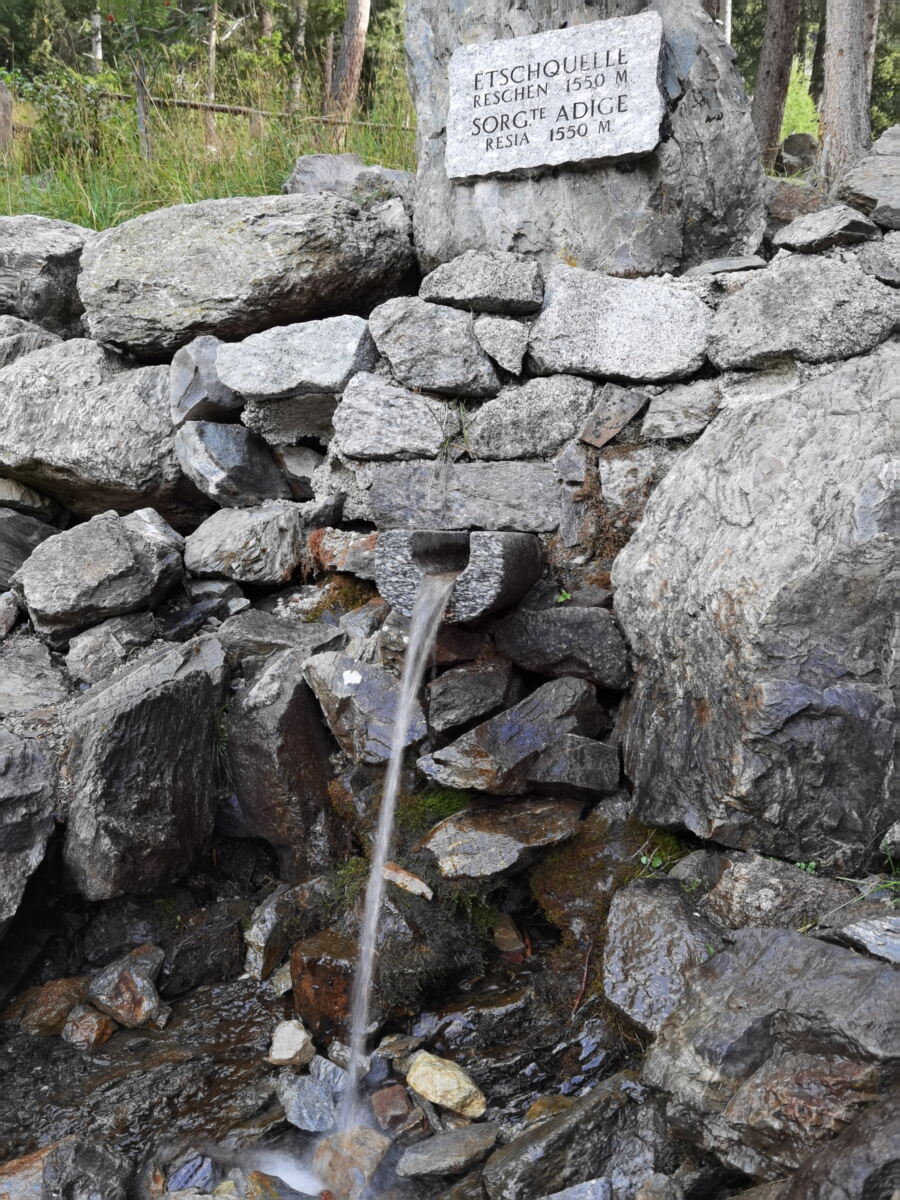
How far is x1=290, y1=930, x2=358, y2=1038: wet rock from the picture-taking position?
12.3 ft

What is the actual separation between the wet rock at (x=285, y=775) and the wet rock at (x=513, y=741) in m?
0.60

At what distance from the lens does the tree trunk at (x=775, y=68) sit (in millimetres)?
9273

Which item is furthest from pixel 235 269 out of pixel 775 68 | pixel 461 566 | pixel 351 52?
pixel 351 52

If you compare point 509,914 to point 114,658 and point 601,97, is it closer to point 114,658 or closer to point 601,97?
point 114,658

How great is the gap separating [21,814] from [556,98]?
4.38 m

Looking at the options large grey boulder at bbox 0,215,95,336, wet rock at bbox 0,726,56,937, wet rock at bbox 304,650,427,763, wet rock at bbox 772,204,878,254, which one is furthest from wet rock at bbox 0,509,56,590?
wet rock at bbox 772,204,878,254

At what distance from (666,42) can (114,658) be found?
4270mm

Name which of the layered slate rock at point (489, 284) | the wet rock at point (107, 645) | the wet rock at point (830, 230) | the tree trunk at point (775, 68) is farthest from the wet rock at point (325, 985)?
the tree trunk at point (775, 68)

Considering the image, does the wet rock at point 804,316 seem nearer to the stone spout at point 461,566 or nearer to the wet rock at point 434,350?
the wet rock at point 434,350

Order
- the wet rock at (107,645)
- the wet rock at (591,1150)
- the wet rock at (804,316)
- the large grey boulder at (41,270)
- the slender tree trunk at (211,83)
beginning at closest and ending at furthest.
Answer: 1. the wet rock at (591,1150)
2. the wet rock at (804,316)
3. the wet rock at (107,645)
4. the large grey boulder at (41,270)
5. the slender tree trunk at (211,83)

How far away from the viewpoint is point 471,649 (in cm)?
436

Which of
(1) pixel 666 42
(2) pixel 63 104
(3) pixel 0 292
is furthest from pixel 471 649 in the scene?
(2) pixel 63 104

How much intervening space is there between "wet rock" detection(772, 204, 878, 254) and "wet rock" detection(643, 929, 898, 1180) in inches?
133

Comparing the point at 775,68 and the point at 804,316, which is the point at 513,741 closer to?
the point at 804,316
